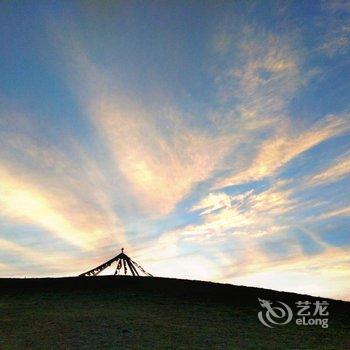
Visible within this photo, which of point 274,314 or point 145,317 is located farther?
point 274,314

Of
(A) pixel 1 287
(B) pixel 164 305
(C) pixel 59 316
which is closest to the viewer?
(C) pixel 59 316

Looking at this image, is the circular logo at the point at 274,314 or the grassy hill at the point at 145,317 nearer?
the grassy hill at the point at 145,317

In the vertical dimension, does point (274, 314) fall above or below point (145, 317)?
above

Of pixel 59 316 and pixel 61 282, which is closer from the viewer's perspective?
pixel 59 316

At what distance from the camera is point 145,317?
13.6 metres

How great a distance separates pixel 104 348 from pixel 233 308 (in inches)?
282

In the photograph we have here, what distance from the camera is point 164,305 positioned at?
51.2ft

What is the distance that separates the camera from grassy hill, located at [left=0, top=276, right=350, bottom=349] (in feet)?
37.1

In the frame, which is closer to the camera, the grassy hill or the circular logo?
the grassy hill

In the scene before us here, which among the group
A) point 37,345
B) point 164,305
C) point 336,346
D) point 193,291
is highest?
point 193,291

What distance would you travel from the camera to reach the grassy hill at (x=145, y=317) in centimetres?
1130

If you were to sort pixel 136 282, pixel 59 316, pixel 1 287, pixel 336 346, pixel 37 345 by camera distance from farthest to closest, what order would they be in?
pixel 136 282 → pixel 1 287 → pixel 59 316 → pixel 336 346 → pixel 37 345

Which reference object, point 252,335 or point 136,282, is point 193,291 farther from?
point 252,335

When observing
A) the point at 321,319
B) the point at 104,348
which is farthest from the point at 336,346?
the point at 104,348
